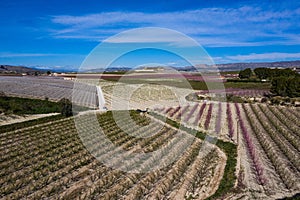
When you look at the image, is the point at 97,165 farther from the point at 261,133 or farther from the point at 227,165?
the point at 261,133

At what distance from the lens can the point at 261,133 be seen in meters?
17.5

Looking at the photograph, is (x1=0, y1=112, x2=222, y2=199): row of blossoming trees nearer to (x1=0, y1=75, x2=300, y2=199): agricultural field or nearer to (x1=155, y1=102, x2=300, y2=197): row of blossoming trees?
(x1=0, y1=75, x2=300, y2=199): agricultural field

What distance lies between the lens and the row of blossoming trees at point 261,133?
36.7 feet

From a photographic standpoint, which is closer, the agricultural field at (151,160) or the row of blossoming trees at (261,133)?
the agricultural field at (151,160)

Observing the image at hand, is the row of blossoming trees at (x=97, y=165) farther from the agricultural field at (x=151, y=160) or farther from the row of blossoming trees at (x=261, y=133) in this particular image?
the row of blossoming trees at (x=261, y=133)

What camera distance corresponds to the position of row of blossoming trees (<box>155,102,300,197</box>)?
11.2 m

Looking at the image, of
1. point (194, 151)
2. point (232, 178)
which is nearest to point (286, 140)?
point (194, 151)

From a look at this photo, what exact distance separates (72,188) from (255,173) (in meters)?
6.78

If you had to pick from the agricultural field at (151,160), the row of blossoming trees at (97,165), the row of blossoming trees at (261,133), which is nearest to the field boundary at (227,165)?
the agricultural field at (151,160)

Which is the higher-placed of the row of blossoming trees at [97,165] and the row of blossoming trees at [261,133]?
the row of blossoming trees at [97,165]

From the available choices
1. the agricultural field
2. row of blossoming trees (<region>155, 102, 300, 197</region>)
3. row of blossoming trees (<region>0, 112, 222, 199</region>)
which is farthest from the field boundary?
row of blossoming trees (<region>155, 102, 300, 197</region>)

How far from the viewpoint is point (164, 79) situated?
5991cm

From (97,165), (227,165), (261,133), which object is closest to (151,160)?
(97,165)

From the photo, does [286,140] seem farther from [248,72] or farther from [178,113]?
[248,72]
